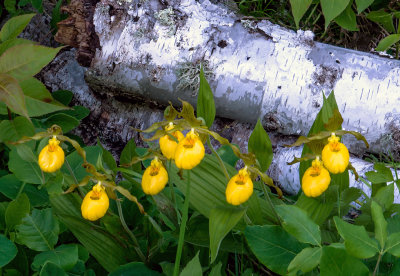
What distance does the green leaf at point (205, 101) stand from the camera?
1.24 meters

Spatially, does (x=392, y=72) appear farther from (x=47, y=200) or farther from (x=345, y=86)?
(x=47, y=200)

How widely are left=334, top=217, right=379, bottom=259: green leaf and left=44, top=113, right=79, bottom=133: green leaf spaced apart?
3.99 feet

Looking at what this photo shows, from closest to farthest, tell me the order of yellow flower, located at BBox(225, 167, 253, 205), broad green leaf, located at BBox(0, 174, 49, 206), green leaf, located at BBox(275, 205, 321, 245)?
1. green leaf, located at BBox(275, 205, 321, 245)
2. yellow flower, located at BBox(225, 167, 253, 205)
3. broad green leaf, located at BBox(0, 174, 49, 206)

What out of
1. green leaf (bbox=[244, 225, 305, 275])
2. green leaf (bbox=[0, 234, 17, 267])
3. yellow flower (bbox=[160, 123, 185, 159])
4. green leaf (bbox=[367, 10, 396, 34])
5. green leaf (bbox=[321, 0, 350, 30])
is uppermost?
green leaf (bbox=[321, 0, 350, 30])

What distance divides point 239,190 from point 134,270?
0.36m

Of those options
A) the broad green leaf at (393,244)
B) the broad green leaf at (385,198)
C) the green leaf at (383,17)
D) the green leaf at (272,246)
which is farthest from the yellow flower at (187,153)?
the green leaf at (383,17)

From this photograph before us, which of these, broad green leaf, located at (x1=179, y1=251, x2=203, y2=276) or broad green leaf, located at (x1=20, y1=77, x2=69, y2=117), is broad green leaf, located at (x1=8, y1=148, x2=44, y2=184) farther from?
broad green leaf, located at (x1=179, y1=251, x2=203, y2=276)

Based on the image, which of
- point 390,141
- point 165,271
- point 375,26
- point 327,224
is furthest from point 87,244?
point 375,26

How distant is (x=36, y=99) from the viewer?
1.52 metres

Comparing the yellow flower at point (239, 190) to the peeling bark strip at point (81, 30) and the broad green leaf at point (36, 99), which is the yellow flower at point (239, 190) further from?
the peeling bark strip at point (81, 30)

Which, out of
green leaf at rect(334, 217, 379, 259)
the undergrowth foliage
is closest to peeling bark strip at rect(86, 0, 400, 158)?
the undergrowth foliage

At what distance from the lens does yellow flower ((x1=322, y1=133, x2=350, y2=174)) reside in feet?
3.72

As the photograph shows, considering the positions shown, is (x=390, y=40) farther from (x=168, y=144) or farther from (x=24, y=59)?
(x=24, y=59)

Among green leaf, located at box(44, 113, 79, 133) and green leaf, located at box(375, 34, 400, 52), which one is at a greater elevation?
green leaf, located at box(375, 34, 400, 52)
